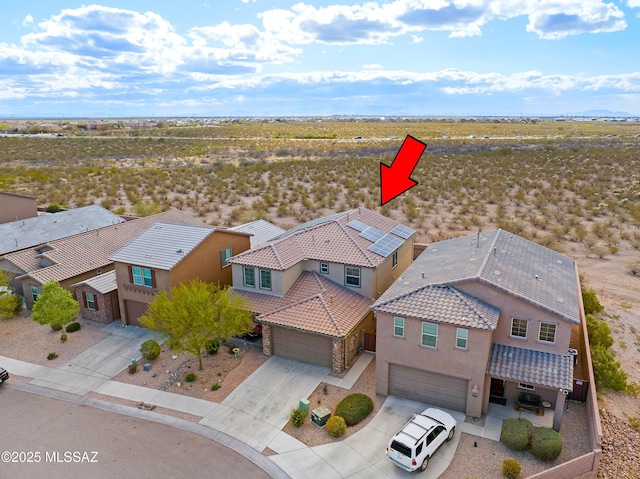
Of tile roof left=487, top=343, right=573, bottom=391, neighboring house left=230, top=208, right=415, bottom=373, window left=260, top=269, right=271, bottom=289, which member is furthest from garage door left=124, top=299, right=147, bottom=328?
tile roof left=487, top=343, right=573, bottom=391

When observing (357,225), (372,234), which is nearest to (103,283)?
(357,225)

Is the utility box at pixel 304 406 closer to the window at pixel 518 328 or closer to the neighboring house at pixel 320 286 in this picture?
the neighboring house at pixel 320 286

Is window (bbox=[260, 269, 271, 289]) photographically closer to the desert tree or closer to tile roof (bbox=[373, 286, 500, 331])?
the desert tree

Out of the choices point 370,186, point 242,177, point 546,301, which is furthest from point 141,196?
point 546,301

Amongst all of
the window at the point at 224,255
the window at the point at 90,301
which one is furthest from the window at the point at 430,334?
the window at the point at 90,301

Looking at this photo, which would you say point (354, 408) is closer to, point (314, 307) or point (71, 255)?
point (314, 307)
